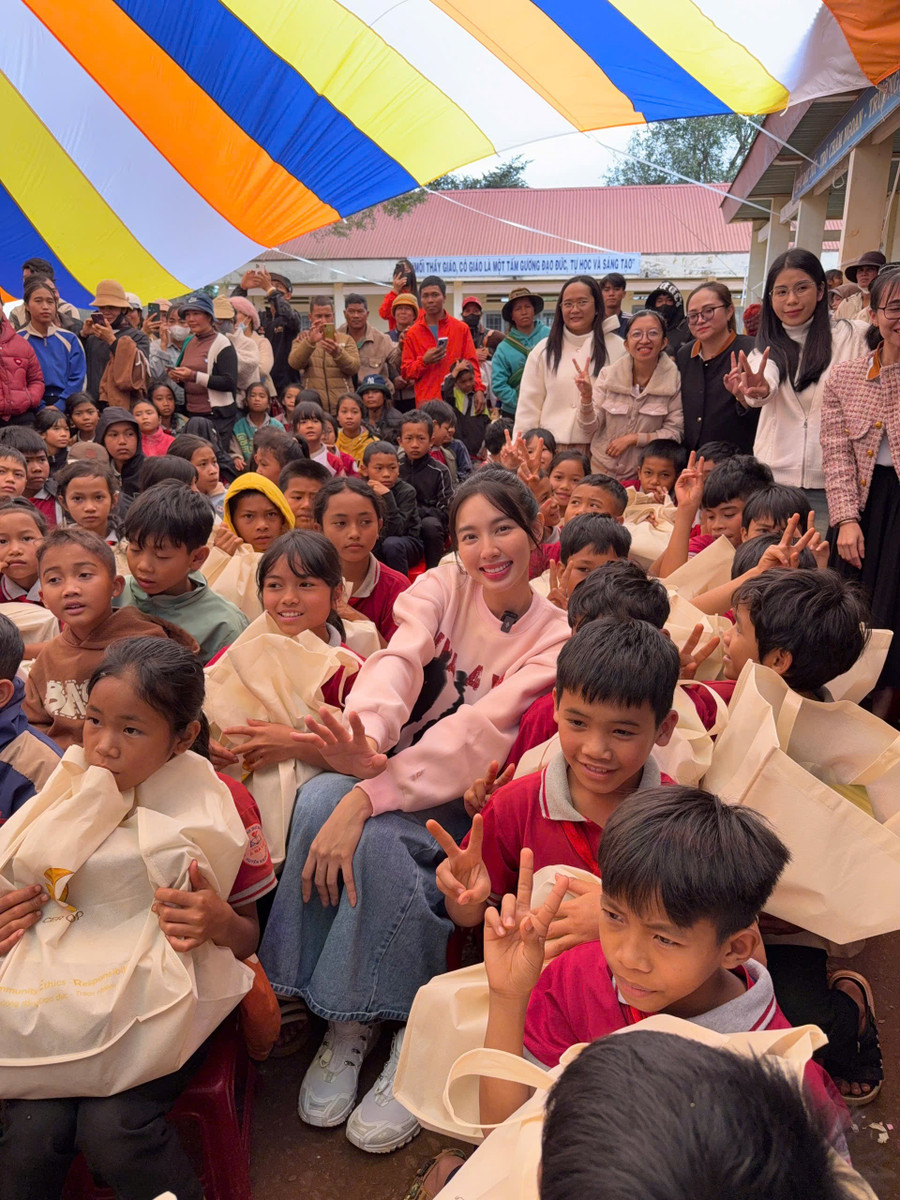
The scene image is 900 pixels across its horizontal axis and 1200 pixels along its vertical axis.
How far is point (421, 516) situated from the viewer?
16.4 feet

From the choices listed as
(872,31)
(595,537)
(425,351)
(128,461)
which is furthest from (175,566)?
(425,351)

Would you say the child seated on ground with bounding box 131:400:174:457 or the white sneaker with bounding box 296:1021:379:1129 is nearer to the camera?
→ the white sneaker with bounding box 296:1021:379:1129

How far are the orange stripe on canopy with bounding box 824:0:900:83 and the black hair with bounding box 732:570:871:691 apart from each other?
265 cm

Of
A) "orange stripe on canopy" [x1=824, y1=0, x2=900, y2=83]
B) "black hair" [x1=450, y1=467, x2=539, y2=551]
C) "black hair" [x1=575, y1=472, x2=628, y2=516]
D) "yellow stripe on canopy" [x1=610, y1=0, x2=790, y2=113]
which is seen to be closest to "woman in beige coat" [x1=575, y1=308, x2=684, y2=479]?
"black hair" [x1=575, y1=472, x2=628, y2=516]

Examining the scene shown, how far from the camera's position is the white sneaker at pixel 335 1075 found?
1697 millimetres

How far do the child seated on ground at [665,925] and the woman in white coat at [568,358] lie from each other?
3.48 m

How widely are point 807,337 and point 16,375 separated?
178 inches

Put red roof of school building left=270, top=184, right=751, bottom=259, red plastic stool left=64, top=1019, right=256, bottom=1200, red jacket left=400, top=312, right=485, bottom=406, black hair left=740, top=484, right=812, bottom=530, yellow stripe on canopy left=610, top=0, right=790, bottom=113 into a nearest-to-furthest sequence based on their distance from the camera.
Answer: red plastic stool left=64, top=1019, right=256, bottom=1200, black hair left=740, top=484, right=812, bottom=530, yellow stripe on canopy left=610, top=0, right=790, bottom=113, red jacket left=400, top=312, right=485, bottom=406, red roof of school building left=270, top=184, right=751, bottom=259

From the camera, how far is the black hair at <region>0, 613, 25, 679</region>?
1.80 meters

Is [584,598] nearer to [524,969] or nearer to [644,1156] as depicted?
[524,969]

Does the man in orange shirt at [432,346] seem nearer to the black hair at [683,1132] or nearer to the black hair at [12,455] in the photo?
the black hair at [12,455]

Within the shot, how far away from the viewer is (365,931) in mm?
1743

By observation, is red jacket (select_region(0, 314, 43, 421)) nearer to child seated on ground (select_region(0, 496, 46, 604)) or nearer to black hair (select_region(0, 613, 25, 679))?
child seated on ground (select_region(0, 496, 46, 604))

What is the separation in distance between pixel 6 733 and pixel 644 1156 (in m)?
1.54
